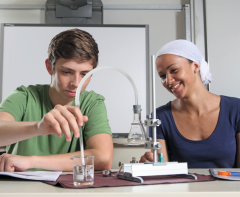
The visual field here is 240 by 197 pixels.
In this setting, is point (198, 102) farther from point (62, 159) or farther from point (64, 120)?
point (64, 120)

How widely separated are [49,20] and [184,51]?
5.52ft

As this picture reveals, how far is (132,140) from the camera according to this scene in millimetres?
803

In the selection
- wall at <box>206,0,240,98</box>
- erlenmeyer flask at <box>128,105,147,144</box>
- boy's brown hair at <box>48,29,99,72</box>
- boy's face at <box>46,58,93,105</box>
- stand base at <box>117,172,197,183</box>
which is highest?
wall at <box>206,0,240,98</box>

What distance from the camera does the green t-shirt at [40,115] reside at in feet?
4.30

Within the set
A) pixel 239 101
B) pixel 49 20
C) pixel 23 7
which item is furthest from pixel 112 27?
pixel 239 101

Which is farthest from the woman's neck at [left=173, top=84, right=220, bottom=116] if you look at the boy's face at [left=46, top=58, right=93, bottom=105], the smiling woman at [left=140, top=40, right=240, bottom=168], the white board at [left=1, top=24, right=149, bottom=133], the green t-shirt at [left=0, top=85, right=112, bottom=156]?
the white board at [left=1, top=24, right=149, bottom=133]

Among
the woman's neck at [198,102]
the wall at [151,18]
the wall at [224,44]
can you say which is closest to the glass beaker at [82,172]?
the woman's neck at [198,102]

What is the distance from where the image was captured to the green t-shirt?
131 cm

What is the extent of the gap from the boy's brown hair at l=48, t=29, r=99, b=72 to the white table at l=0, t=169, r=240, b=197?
0.72 metres

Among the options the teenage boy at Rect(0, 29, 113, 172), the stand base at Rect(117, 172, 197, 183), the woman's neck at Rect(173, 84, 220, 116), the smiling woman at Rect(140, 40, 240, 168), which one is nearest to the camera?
the stand base at Rect(117, 172, 197, 183)

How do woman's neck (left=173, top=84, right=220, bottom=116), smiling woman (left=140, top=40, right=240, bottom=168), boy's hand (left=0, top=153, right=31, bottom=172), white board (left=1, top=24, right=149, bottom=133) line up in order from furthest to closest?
white board (left=1, top=24, right=149, bottom=133) < woman's neck (left=173, top=84, right=220, bottom=116) < smiling woman (left=140, top=40, right=240, bottom=168) < boy's hand (left=0, top=153, right=31, bottom=172)

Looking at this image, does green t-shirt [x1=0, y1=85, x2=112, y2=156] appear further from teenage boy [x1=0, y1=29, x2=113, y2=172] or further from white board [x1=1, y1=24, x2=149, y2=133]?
white board [x1=1, y1=24, x2=149, y2=133]

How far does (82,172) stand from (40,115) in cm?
79

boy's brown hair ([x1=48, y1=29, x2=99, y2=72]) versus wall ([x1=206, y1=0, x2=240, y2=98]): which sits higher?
wall ([x1=206, y1=0, x2=240, y2=98])
